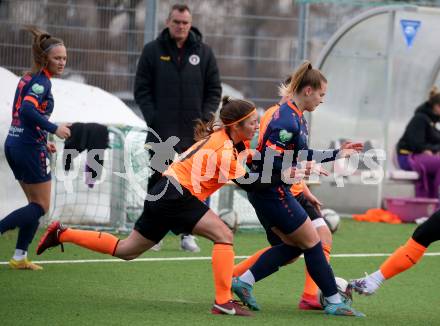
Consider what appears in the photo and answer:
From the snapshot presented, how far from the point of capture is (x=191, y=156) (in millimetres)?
7145

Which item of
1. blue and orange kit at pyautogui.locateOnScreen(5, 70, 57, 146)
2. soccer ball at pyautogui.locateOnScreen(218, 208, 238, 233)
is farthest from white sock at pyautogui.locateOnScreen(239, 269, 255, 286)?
soccer ball at pyautogui.locateOnScreen(218, 208, 238, 233)

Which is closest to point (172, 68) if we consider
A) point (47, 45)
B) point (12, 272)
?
point (47, 45)

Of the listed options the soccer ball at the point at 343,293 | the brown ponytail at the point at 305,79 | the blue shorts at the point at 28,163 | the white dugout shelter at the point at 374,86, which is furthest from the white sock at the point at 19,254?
the white dugout shelter at the point at 374,86

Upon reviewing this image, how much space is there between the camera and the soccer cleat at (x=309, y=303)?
739 centimetres

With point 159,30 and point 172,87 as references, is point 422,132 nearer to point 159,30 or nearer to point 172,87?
point 159,30

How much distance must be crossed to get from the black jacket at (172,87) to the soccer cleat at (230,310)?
309 centimetres

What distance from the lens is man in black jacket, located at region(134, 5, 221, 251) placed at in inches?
387

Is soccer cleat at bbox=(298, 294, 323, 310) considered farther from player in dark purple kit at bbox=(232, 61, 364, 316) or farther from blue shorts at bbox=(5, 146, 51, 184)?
blue shorts at bbox=(5, 146, 51, 184)

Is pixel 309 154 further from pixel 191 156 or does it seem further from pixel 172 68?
pixel 172 68

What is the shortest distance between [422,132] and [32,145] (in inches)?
313

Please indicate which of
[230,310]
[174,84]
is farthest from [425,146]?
[230,310]

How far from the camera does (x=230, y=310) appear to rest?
22.6 ft

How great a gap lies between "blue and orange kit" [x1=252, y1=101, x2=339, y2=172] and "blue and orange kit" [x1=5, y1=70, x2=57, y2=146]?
2143mm

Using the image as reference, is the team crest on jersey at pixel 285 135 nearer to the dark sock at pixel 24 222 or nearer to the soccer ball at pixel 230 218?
the dark sock at pixel 24 222
